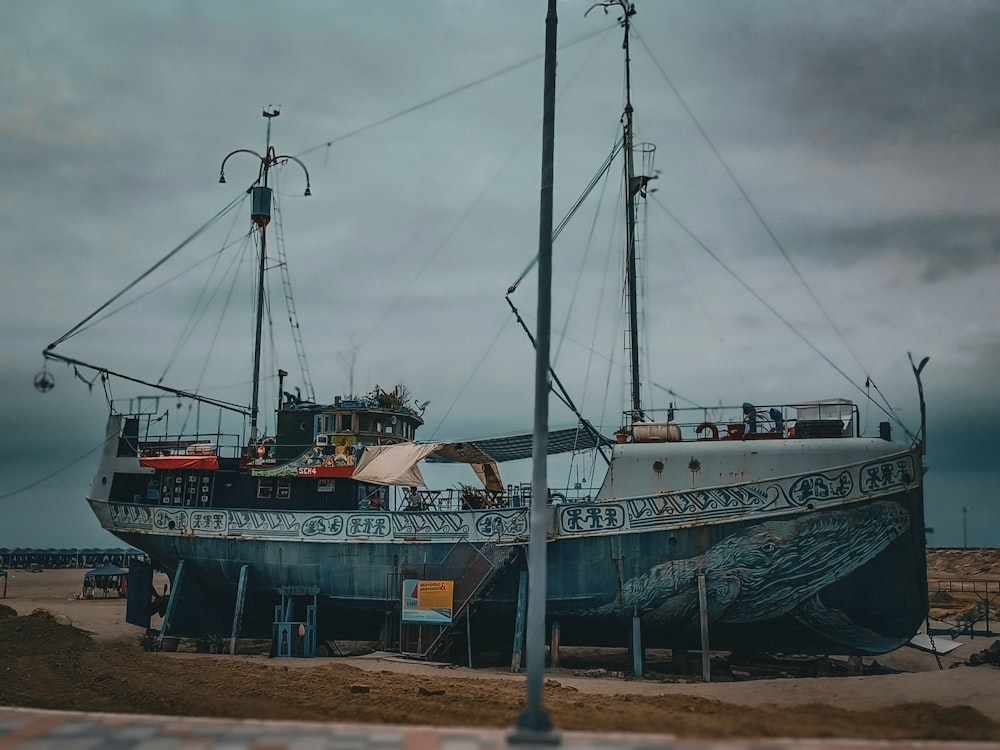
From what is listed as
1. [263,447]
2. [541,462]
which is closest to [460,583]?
[263,447]

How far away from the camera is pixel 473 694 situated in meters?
16.7

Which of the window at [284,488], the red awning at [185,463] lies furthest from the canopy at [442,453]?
the red awning at [185,463]

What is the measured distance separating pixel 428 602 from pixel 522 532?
3388 millimetres

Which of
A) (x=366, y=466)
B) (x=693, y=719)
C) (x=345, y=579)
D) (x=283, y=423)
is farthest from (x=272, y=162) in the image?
(x=693, y=719)

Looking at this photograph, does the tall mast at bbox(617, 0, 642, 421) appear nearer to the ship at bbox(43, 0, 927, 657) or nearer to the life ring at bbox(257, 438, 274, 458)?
the ship at bbox(43, 0, 927, 657)

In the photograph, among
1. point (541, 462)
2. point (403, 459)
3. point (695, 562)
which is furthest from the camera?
→ point (403, 459)

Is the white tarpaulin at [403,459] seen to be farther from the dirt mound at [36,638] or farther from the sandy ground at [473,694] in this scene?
the dirt mound at [36,638]

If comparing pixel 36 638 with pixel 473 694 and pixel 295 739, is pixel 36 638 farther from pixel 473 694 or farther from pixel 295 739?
pixel 295 739

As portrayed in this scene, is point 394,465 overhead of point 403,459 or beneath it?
beneath

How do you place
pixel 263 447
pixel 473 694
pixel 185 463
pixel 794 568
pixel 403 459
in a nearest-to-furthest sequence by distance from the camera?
1. pixel 473 694
2. pixel 794 568
3. pixel 403 459
4. pixel 185 463
5. pixel 263 447

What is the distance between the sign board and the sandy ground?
1334 millimetres

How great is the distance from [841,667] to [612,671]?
6.43 metres

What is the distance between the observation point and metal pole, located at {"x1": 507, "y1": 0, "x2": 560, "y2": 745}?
32.1 ft

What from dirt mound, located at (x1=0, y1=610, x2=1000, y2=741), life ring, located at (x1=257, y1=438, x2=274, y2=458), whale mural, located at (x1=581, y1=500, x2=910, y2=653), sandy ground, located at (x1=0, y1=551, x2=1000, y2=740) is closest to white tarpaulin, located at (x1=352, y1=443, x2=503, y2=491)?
life ring, located at (x1=257, y1=438, x2=274, y2=458)
